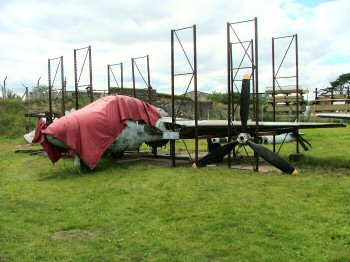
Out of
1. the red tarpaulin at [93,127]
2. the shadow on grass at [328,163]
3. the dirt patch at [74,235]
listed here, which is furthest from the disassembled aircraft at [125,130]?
the dirt patch at [74,235]

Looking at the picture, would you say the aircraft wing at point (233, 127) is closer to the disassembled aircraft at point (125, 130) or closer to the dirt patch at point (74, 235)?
the disassembled aircraft at point (125, 130)

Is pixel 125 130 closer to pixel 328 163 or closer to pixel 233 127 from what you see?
pixel 233 127

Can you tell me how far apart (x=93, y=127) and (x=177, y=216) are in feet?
27.3

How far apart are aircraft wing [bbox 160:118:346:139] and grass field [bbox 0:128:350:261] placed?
2169mm

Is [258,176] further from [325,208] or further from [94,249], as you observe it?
[94,249]

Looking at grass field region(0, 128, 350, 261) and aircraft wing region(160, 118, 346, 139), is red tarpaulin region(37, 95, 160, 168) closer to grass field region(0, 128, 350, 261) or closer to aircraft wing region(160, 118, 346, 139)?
grass field region(0, 128, 350, 261)

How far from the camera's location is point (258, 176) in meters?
14.7

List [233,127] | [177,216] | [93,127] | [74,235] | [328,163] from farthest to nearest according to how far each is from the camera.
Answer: [328,163]
[233,127]
[93,127]
[177,216]
[74,235]

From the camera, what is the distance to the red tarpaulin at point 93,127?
1608 cm

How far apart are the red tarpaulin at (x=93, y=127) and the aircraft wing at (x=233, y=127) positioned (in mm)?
2320

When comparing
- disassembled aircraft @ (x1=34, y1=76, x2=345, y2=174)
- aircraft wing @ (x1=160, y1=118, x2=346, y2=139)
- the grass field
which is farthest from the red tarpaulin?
aircraft wing @ (x1=160, y1=118, x2=346, y2=139)

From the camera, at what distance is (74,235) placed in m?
8.35

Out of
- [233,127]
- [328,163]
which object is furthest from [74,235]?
[328,163]

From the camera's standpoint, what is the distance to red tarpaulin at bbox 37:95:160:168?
1608 cm
